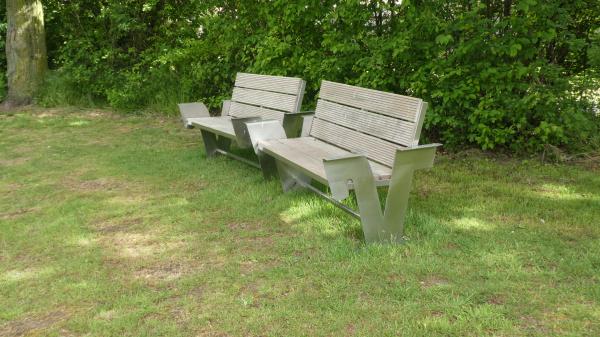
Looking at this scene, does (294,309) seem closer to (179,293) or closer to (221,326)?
(221,326)

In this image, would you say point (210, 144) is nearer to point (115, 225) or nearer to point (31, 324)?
point (115, 225)

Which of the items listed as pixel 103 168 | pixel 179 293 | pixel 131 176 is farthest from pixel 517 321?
pixel 103 168

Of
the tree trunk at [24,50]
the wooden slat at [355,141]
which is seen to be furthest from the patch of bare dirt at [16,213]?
the tree trunk at [24,50]

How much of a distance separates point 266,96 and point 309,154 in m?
1.80

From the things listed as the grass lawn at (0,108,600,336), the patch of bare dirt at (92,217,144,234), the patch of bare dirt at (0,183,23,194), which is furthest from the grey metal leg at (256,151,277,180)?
the patch of bare dirt at (0,183,23,194)

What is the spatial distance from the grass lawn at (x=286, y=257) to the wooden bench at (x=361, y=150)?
0.21 meters

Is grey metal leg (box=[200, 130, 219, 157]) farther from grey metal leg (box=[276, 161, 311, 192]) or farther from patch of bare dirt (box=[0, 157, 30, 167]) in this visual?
patch of bare dirt (box=[0, 157, 30, 167])

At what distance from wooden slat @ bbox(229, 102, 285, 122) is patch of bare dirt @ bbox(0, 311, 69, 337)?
3290 millimetres

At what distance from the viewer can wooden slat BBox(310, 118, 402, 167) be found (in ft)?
14.6

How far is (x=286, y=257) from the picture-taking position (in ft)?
13.3

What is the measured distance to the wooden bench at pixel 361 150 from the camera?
4.00m

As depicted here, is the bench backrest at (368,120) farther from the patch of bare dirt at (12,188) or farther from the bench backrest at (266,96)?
the patch of bare dirt at (12,188)

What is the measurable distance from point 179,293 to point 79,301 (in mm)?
575

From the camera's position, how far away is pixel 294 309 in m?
3.34
